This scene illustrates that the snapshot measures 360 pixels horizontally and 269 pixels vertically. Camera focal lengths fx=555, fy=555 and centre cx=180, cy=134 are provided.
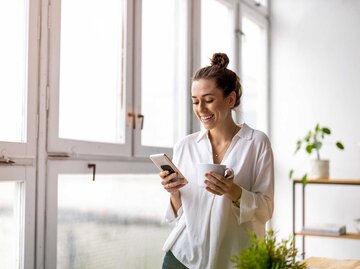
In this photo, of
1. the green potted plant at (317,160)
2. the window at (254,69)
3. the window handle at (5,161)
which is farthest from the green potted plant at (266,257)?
the window at (254,69)

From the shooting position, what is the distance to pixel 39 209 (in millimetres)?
2285

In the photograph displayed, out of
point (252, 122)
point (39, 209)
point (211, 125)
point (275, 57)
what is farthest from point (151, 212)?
point (275, 57)

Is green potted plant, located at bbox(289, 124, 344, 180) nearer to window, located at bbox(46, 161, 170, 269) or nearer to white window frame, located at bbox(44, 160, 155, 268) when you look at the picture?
window, located at bbox(46, 161, 170, 269)

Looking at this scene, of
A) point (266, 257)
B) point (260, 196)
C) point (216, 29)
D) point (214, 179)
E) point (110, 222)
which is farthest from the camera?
point (216, 29)

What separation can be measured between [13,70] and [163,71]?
4.13 feet

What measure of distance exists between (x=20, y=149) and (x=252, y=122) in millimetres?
2733

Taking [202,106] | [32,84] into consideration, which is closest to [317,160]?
[202,106]

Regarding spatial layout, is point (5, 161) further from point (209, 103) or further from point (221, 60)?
point (221, 60)

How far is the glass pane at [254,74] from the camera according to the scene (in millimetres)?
4473

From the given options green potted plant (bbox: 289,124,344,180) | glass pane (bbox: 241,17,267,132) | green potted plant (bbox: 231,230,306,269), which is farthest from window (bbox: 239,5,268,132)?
green potted plant (bbox: 231,230,306,269)

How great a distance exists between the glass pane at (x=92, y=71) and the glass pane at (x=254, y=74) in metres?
1.72

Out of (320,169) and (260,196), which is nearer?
(260,196)

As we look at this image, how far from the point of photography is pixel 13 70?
7.32 feet

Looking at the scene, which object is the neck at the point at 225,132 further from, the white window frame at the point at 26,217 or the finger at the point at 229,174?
the white window frame at the point at 26,217
